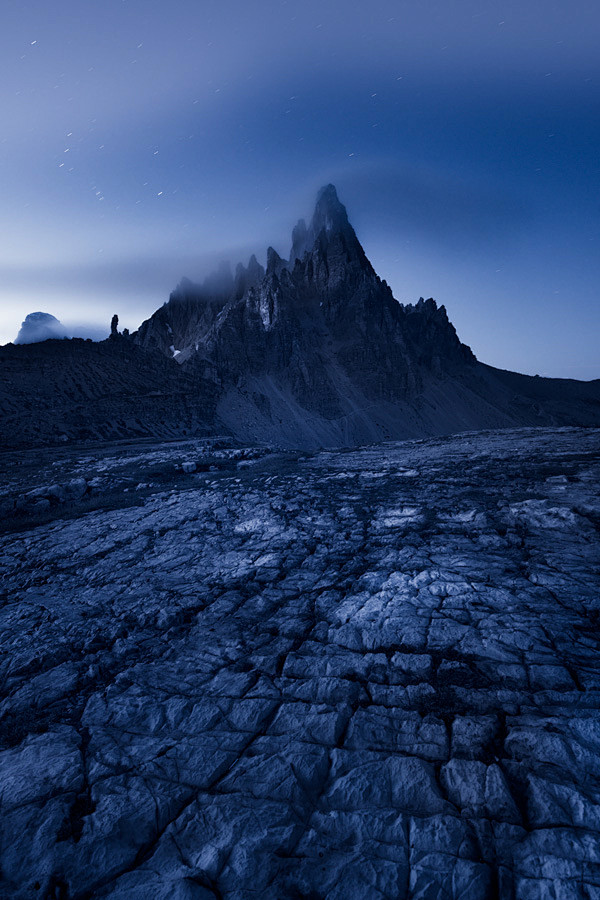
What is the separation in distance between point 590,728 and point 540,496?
7042 millimetres

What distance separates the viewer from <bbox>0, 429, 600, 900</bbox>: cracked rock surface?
247cm

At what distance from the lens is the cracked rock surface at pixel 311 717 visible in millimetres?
2471

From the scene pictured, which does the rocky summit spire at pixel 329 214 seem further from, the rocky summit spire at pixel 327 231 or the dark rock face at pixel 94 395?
the dark rock face at pixel 94 395

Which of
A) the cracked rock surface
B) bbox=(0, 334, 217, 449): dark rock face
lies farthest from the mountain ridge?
the cracked rock surface

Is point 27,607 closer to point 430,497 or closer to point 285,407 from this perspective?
point 430,497

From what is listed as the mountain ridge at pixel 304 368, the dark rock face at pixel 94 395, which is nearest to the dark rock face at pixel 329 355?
the mountain ridge at pixel 304 368

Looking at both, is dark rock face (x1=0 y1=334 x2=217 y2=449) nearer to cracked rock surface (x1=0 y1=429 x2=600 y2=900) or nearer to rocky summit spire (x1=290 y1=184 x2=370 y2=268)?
cracked rock surface (x1=0 y1=429 x2=600 y2=900)

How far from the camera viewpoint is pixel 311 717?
3604 mm

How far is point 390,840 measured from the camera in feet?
8.40

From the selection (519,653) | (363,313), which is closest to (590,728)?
(519,653)

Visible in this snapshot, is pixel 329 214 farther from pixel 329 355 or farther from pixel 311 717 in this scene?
pixel 311 717

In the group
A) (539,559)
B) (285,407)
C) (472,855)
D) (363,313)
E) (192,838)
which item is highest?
(363,313)

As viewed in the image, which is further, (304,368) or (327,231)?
(327,231)

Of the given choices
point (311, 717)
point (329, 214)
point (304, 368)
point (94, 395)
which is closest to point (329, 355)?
point (304, 368)
